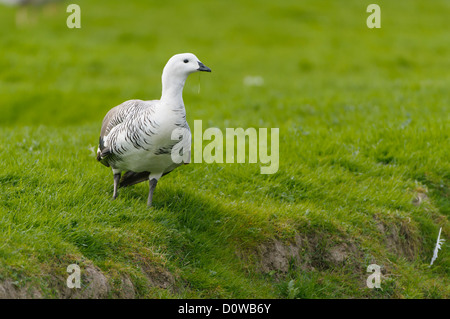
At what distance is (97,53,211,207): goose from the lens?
607cm

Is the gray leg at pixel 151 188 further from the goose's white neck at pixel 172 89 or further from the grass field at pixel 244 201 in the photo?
the goose's white neck at pixel 172 89

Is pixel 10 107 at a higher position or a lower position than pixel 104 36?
lower

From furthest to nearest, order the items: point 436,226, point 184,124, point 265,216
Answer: point 436,226 < point 265,216 < point 184,124

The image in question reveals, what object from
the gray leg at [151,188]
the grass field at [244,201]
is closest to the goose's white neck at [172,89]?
the grass field at [244,201]

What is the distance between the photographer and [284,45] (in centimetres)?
2225

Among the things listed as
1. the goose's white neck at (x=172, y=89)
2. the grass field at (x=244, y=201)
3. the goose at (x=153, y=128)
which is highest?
the goose's white neck at (x=172, y=89)

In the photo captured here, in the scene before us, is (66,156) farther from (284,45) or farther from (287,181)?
(284,45)

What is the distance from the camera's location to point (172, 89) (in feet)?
20.2

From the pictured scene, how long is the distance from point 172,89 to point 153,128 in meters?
0.45

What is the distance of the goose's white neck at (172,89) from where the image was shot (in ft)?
20.0

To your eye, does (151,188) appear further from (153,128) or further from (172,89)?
(172,89)

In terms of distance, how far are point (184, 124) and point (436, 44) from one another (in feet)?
59.3

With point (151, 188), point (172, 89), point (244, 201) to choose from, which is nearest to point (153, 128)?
point (172, 89)
